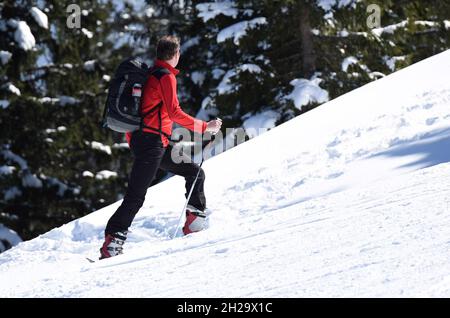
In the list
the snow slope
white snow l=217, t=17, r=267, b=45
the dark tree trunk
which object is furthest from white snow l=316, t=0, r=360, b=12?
the snow slope

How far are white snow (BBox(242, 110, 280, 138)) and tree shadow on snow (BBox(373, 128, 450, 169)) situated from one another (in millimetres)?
6524

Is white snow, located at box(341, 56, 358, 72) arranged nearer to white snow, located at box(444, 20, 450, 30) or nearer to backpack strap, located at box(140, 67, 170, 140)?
white snow, located at box(444, 20, 450, 30)

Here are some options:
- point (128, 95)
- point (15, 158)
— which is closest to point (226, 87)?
point (15, 158)

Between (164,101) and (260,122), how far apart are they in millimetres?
8672


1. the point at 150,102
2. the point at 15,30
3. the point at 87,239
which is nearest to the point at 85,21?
the point at 15,30

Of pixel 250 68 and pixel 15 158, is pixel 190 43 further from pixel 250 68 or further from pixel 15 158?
pixel 15 158

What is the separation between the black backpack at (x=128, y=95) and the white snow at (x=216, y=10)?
28.9 feet

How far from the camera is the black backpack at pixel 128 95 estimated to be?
565 centimetres

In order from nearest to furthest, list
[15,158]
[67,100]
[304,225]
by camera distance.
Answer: [304,225]
[15,158]
[67,100]

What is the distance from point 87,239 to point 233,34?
7.79 metres

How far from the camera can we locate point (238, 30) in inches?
560

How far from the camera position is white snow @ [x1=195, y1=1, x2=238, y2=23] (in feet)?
47.0

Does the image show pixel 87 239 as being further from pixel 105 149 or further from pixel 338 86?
pixel 105 149

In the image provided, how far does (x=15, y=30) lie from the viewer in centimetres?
1767
